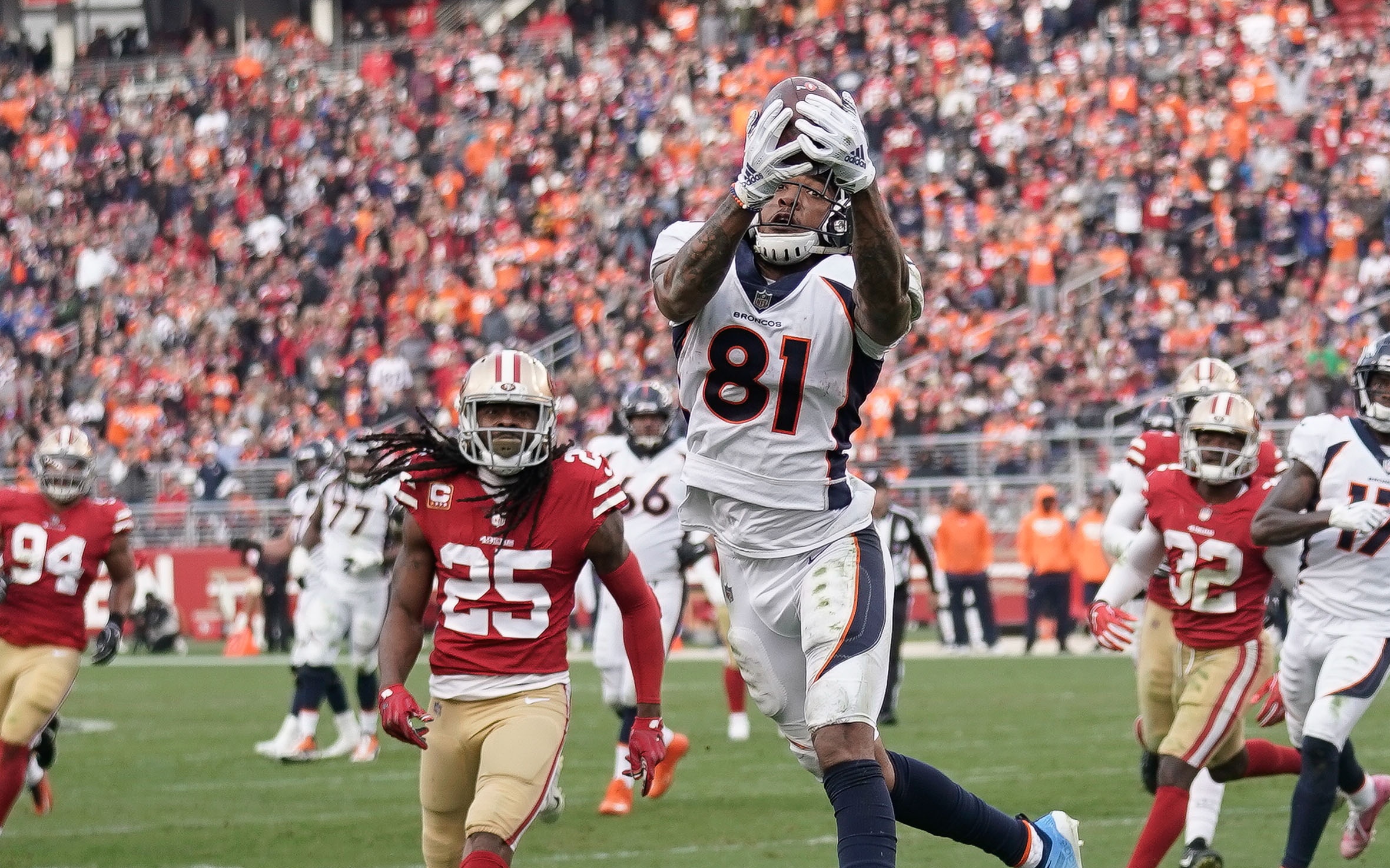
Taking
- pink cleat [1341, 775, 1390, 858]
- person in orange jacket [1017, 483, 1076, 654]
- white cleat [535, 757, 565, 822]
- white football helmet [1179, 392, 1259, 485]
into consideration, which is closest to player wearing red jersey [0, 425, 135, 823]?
white cleat [535, 757, 565, 822]

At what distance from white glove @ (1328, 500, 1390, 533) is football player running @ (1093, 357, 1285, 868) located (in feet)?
2.48

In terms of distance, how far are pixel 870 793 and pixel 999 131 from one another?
66.2 feet

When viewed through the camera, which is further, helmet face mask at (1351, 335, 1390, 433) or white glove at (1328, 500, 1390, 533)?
helmet face mask at (1351, 335, 1390, 433)

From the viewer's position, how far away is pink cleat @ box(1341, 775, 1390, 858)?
292 inches

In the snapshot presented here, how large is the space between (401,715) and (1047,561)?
14.1m

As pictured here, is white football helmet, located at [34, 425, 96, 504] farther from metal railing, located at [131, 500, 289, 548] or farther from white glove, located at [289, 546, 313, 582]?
metal railing, located at [131, 500, 289, 548]

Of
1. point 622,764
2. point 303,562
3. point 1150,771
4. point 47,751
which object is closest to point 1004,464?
point 303,562

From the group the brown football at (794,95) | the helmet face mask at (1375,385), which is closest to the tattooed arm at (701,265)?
the brown football at (794,95)

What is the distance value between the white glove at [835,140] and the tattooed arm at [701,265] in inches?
9.6

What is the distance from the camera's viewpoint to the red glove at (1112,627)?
22.9ft

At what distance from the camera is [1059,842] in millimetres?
5797

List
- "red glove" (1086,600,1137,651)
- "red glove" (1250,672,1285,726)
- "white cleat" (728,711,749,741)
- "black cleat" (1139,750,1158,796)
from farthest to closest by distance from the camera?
"white cleat" (728,711,749,741), "black cleat" (1139,750,1158,796), "red glove" (1250,672,1285,726), "red glove" (1086,600,1137,651)

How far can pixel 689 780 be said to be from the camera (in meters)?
10.5

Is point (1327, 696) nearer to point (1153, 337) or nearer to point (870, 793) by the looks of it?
point (870, 793)
